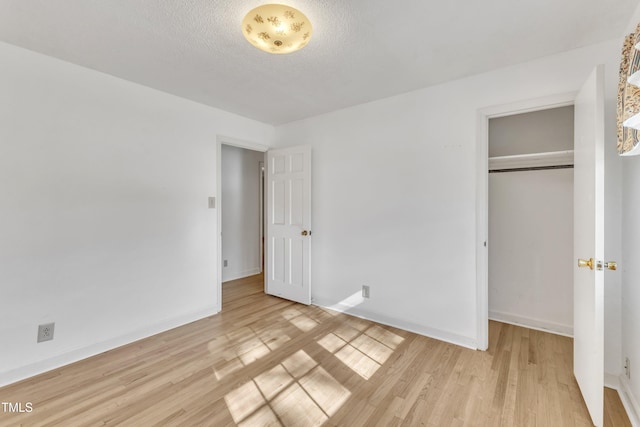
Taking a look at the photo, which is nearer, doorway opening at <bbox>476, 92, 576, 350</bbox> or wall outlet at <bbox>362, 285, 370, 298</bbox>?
doorway opening at <bbox>476, 92, 576, 350</bbox>

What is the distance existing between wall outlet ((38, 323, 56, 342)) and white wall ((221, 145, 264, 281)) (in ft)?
8.36

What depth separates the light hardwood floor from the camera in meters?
1.67

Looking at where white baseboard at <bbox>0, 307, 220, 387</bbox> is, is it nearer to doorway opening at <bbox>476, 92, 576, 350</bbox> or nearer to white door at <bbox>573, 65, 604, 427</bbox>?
doorway opening at <bbox>476, 92, 576, 350</bbox>

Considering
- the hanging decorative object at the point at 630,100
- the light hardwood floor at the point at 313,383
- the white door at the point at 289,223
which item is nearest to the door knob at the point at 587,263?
the hanging decorative object at the point at 630,100

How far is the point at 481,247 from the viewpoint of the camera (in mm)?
2441

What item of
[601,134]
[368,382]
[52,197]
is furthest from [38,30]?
[601,134]

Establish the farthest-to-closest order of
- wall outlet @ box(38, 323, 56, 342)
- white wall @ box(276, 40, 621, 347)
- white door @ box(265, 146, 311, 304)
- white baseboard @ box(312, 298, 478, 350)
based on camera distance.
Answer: white door @ box(265, 146, 311, 304), white baseboard @ box(312, 298, 478, 350), white wall @ box(276, 40, 621, 347), wall outlet @ box(38, 323, 56, 342)

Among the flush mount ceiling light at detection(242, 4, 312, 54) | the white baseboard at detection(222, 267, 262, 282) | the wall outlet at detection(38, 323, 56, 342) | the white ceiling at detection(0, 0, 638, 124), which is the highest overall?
the white ceiling at detection(0, 0, 638, 124)

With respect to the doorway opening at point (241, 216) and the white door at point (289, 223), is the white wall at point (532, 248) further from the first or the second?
the doorway opening at point (241, 216)

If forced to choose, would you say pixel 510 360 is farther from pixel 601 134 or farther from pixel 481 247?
pixel 601 134

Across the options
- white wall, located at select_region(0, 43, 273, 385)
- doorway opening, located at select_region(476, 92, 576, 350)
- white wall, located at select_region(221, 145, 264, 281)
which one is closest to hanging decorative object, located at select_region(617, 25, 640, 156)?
doorway opening, located at select_region(476, 92, 576, 350)

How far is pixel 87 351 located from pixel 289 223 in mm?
2335

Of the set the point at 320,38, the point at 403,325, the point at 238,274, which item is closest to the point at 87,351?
the point at 238,274

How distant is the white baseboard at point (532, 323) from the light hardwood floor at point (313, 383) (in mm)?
125
